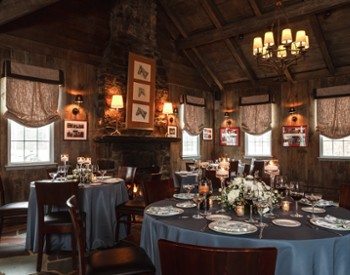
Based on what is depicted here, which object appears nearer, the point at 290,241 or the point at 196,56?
the point at 290,241

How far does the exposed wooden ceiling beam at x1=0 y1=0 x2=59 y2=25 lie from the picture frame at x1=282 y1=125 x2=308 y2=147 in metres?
6.93

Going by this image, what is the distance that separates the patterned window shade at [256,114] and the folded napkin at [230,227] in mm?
7439

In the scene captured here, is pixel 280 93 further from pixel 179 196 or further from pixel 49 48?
pixel 179 196

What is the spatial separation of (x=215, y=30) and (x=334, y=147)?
14.6 feet

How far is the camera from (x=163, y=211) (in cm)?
241

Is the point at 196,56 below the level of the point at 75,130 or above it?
above

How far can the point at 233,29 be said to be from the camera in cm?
758

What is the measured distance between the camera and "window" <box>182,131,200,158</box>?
906cm

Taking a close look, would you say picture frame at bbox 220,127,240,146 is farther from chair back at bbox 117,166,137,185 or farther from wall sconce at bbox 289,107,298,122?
chair back at bbox 117,166,137,185

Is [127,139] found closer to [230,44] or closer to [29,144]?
[29,144]

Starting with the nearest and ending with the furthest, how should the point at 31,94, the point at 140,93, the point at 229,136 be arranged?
the point at 31,94 → the point at 140,93 → the point at 229,136

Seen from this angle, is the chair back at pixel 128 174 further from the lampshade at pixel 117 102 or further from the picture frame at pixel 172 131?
the picture frame at pixel 172 131

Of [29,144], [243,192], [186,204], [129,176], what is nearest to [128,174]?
[129,176]

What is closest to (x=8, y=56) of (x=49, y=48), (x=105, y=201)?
(x=49, y=48)
